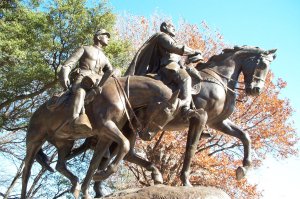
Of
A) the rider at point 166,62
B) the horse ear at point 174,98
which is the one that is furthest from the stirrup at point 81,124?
the rider at point 166,62

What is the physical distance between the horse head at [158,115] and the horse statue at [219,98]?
18 millimetres

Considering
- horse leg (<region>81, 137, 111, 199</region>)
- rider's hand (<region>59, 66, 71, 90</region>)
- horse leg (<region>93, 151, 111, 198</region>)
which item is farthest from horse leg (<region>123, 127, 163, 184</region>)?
rider's hand (<region>59, 66, 71, 90</region>)

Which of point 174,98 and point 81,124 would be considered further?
point 174,98

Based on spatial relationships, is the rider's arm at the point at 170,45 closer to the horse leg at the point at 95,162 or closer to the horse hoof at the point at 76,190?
the horse leg at the point at 95,162

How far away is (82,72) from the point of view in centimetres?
755

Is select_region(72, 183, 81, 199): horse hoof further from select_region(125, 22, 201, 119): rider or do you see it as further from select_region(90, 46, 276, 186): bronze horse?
select_region(125, 22, 201, 119): rider

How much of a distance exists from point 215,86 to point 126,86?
183 centimetres

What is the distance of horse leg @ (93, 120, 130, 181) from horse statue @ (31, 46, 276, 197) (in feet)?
2.10

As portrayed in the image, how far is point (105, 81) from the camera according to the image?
714 centimetres

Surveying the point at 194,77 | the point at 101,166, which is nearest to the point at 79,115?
the point at 101,166

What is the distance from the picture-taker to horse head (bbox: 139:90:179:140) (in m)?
7.09

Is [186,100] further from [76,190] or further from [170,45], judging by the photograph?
[76,190]

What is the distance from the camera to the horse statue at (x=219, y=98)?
7582 millimetres

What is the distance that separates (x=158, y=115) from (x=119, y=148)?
0.95 m
